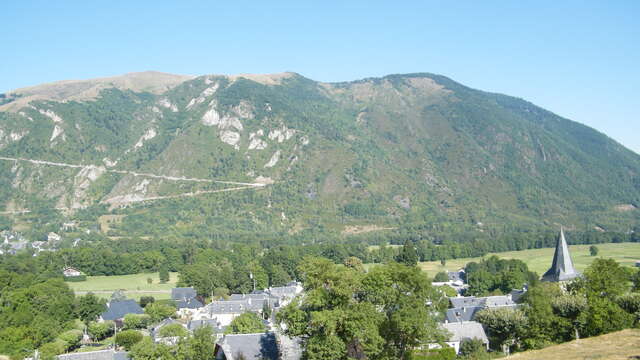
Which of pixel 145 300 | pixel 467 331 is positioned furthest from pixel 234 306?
pixel 467 331

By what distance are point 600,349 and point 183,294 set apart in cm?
7326

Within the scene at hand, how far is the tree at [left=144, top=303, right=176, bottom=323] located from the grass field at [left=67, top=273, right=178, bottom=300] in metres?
16.8

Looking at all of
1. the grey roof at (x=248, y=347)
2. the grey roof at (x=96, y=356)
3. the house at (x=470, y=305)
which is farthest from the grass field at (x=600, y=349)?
the grey roof at (x=96, y=356)

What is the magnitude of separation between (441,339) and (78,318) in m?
56.2

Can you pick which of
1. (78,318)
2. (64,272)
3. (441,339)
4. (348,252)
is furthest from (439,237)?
(441,339)

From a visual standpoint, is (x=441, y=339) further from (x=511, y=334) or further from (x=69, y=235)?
(x=69, y=235)

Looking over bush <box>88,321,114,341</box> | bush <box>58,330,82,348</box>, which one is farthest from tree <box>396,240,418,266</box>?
bush <box>58,330,82,348</box>

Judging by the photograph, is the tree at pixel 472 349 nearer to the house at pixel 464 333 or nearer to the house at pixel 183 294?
the house at pixel 464 333

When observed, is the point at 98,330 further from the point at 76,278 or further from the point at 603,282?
the point at 603,282

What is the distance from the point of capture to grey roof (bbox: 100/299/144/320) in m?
83.2

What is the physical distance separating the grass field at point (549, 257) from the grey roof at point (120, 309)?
59873 millimetres

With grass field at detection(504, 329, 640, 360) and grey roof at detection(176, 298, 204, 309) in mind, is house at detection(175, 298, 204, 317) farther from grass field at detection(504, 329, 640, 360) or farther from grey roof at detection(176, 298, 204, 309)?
grass field at detection(504, 329, 640, 360)

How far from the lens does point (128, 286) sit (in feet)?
374

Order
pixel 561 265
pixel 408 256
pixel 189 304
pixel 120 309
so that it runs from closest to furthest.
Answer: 1. pixel 120 309
2. pixel 561 265
3. pixel 189 304
4. pixel 408 256
